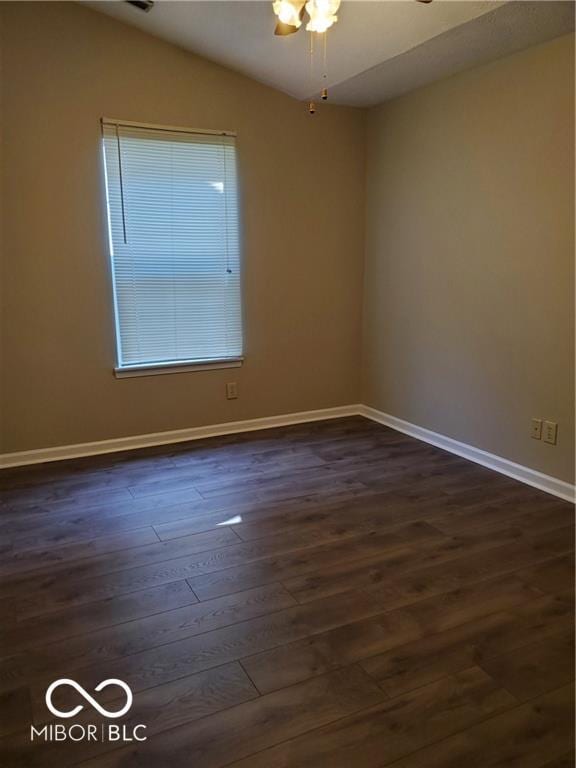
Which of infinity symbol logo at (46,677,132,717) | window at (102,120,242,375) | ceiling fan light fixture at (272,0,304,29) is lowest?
infinity symbol logo at (46,677,132,717)

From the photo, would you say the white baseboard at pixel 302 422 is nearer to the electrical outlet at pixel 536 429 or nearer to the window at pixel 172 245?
the electrical outlet at pixel 536 429

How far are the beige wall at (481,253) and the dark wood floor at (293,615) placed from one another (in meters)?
0.54

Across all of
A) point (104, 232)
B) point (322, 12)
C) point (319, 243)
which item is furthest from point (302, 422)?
point (322, 12)

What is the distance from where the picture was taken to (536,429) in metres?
3.07

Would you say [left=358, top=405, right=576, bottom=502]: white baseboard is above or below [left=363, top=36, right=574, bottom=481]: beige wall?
below

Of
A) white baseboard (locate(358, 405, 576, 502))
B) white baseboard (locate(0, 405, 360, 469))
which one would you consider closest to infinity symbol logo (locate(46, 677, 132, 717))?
Answer: white baseboard (locate(0, 405, 360, 469))

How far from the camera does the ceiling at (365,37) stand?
2541mm

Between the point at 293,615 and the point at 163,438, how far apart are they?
216cm

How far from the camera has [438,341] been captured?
12.2ft

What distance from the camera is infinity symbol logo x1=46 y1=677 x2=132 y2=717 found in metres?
1.58

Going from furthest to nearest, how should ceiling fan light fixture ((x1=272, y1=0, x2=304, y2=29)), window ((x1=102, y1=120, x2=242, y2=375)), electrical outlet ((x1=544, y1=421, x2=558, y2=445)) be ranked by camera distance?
window ((x1=102, y1=120, x2=242, y2=375)), electrical outlet ((x1=544, y1=421, x2=558, y2=445)), ceiling fan light fixture ((x1=272, y1=0, x2=304, y2=29))

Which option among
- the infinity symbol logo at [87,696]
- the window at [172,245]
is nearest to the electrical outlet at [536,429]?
the window at [172,245]

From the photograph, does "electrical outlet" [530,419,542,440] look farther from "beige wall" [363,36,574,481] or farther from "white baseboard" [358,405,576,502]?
"white baseboard" [358,405,576,502]

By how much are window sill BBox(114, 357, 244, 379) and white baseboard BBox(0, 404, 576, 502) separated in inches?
17.1
